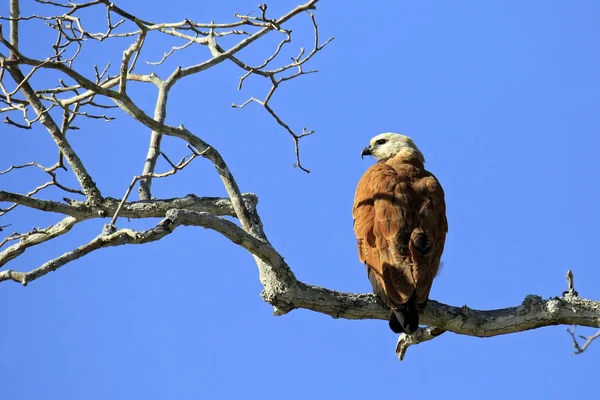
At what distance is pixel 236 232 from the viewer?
4504 mm

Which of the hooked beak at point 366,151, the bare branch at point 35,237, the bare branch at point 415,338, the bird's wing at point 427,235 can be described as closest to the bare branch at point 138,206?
the bare branch at point 35,237

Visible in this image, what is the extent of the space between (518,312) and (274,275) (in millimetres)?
1506

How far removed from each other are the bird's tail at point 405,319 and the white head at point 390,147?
7.06 ft

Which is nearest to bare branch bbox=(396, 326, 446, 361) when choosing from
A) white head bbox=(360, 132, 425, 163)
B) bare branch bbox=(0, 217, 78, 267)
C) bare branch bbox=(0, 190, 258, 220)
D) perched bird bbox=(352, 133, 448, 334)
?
perched bird bbox=(352, 133, 448, 334)

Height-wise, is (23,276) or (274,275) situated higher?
(274,275)

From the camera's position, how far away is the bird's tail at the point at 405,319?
15.9 ft

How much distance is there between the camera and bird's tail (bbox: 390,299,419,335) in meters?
4.83

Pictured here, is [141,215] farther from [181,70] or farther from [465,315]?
[465,315]

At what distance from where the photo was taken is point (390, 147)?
7082 mm

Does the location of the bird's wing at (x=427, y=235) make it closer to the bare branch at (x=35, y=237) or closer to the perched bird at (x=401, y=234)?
the perched bird at (x=401, y=234)

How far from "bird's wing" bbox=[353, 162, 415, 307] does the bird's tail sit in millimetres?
45

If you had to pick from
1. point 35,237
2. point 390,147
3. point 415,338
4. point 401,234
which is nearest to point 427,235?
point 401,234

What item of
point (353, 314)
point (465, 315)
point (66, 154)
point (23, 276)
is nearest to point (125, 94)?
point (66, 154)

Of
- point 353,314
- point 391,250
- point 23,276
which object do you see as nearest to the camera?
point 23,276
